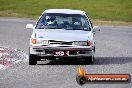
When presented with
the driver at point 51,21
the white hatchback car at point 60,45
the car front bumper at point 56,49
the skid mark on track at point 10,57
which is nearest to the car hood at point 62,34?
the white hatchback car at point 60,45

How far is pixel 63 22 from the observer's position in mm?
17141

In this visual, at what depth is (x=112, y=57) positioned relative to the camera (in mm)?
18359

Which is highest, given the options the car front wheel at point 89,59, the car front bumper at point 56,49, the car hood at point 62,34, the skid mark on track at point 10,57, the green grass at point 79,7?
the car hood at point 62,34

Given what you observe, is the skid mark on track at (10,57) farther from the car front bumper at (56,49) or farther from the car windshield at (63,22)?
the car windshield at (63,22)

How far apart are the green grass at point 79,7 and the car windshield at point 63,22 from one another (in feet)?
104

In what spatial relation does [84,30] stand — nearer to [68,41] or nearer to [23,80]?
[68,41]

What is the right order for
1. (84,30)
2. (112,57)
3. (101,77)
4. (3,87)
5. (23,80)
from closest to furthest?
(101,77) → (3,87) → (23,80) → (84,30) → (112,57)

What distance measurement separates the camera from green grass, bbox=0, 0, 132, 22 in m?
52.7

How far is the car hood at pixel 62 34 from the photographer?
1567cm

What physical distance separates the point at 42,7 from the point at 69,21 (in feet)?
143

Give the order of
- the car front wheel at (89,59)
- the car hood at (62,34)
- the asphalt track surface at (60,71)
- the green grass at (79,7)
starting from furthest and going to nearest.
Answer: the green grass at (79,7), the car front wheel at (89,59), the car hood at (62,34), the asphalt track surface at (60,71)

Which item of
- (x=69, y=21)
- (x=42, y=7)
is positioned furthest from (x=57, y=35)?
(x=42, y=7)

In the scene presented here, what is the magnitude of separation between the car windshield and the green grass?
31728mm

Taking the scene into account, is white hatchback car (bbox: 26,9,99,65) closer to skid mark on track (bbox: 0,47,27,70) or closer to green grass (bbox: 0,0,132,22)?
skid mark on track (bbox: 0,47,27,70)
